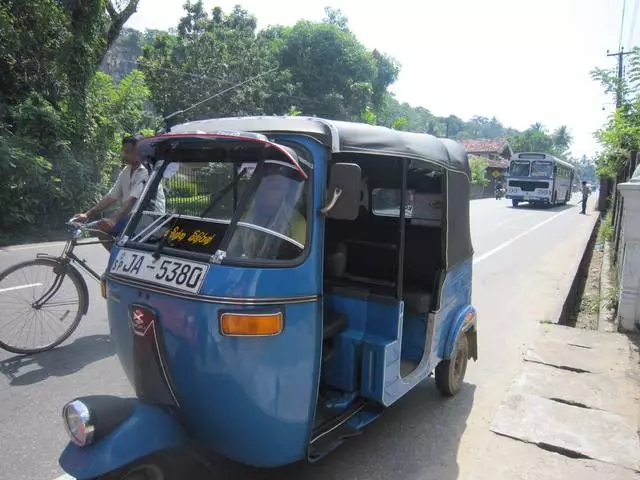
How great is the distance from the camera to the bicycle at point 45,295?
14.2 feet

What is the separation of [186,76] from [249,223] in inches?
961

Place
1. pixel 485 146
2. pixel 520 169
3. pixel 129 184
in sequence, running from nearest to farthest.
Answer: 1. pixel 129 184
2. pixel 520 169
3. pixel 485 146

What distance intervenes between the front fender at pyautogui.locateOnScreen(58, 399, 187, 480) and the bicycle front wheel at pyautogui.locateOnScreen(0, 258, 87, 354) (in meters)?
2.61

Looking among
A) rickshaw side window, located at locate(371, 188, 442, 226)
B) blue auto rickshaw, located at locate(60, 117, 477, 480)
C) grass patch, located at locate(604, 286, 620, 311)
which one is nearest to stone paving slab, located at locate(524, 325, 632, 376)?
grass patch, located at locate(604, 286, 620, 311)

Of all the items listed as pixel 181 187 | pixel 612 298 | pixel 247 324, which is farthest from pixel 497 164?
pixel 247 324

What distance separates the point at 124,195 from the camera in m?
5.04

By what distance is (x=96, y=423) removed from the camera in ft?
7.06

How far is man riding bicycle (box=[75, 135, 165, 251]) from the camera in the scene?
452 centimetres

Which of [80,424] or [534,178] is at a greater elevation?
[534,178]

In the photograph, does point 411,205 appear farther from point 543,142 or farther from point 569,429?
point 543,142

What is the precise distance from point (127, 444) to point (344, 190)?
1567 millimetres

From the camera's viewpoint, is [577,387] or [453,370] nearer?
[453,370]

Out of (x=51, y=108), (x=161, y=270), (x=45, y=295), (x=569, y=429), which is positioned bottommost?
(x=569, y=429)

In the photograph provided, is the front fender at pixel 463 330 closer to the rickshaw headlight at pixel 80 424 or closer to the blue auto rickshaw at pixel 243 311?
the blue auto rickshaw at pixel 243 311
